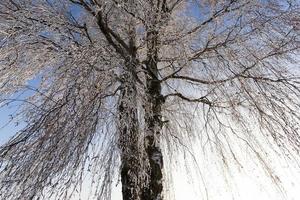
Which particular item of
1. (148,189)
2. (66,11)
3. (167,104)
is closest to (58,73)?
(66,11)

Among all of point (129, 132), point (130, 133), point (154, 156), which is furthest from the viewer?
point (154, 156)

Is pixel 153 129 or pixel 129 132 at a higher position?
pixel 153 129

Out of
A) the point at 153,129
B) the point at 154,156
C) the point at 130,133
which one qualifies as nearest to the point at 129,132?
the point at 130,133

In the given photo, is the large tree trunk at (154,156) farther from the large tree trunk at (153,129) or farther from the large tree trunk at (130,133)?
the large tree trunk at (130,133)

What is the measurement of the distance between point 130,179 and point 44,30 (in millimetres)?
1867

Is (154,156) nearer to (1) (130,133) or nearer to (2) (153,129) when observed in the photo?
(2) (153,129)

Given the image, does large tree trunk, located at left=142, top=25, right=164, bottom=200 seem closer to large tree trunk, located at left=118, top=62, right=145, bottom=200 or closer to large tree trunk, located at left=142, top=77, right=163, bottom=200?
large tree trunk, located at left=142, top=77, right=163, bottom=200

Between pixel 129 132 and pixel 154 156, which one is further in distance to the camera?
pixel 154 156

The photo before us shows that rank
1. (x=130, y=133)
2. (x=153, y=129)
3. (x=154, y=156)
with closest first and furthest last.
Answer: (x=130, y=133) < (x=153, y=129) < (x=154, y=156)

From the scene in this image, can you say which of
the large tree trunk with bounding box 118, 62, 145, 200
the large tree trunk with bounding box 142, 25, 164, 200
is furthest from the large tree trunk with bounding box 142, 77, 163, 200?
the large tree trunk with bounding box 118, 62, 145, 200

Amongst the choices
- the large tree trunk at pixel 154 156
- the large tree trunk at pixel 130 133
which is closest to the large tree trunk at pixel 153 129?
the large tree trunk at pixel 154 156

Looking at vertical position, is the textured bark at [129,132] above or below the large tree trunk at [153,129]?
below

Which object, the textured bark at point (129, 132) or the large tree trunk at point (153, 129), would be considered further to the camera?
the large tree trunk at point (153, 129)

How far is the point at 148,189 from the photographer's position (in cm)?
526
